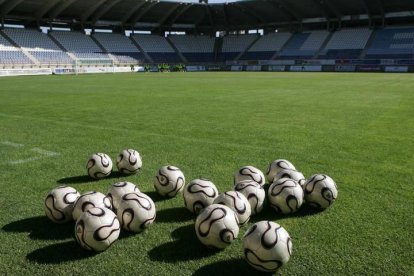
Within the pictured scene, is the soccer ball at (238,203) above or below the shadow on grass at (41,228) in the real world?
above

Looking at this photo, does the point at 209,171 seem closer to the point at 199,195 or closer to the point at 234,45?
the point at 199,195

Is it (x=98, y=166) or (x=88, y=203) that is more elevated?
(x=88, y=203)

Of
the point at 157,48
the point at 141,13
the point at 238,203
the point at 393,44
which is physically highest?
the point at 141,13

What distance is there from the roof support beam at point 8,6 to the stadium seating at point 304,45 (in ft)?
137

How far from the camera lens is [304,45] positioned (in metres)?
67.1

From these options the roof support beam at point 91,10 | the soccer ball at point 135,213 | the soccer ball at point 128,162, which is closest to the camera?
the soccer ball at point 135,213

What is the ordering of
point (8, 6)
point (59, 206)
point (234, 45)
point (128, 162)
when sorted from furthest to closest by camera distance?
point (234, 45), point (8, 6), point (128, 162), point (59, 206)

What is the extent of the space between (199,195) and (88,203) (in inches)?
52.7

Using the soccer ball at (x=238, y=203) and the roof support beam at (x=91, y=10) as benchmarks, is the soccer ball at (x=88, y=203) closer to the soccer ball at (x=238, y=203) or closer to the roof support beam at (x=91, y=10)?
the soccer ball at (x=238, y=203)

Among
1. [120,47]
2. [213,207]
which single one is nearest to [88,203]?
[213,207]

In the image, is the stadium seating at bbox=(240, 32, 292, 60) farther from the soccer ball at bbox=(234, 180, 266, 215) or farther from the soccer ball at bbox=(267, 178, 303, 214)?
the soccer ball at bbox=(234, 180, 266, 215)

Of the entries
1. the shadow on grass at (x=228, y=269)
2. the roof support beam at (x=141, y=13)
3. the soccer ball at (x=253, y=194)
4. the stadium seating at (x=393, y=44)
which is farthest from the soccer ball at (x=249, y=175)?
the roof support beam at (x=141, y=13)

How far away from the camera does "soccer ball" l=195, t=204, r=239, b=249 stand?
3.95 m

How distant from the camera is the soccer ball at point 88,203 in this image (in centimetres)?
444
